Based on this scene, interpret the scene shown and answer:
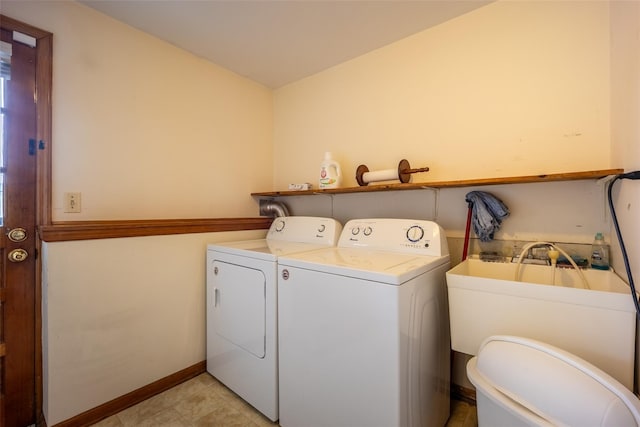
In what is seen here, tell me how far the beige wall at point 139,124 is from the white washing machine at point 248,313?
0.55 m

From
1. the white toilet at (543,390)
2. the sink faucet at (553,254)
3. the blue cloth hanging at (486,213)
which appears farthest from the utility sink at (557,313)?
the blue cloth hanging at (486,213)

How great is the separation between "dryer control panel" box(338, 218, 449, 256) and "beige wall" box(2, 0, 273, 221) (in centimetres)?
109

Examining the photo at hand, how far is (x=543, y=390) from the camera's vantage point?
0.83 meters

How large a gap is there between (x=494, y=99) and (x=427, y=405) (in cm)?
163

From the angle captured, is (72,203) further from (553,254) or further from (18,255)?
(553,254)

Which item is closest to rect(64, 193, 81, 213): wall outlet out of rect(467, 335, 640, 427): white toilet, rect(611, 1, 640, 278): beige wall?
rect(467, 335, 640, 427): white toilet

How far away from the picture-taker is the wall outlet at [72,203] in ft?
4.96

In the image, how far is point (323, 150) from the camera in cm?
230

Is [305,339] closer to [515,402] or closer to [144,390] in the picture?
[515,402]

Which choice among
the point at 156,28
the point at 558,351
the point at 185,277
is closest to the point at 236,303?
the point at 185,277

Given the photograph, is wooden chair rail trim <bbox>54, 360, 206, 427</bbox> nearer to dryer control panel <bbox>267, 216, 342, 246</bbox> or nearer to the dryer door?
the dryer door

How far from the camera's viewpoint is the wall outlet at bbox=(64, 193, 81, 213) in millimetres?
1513

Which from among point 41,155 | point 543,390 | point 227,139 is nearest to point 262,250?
point 227,139

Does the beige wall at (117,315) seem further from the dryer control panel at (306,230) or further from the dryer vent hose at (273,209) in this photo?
the dryer vent hose at (273,209)
